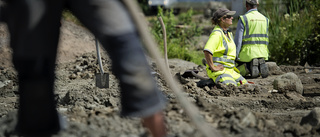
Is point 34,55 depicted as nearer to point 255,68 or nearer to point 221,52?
point 221,52

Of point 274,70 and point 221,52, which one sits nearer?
point 221,52

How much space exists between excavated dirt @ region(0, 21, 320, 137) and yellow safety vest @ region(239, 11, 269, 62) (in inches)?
19.1

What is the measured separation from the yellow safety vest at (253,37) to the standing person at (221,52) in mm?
1301

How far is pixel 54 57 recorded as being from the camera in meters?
2.42

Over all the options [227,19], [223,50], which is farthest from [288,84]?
[227,19]

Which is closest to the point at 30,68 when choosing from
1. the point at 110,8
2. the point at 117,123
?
the point at 110,8

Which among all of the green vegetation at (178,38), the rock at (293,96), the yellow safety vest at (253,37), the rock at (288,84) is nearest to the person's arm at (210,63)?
the rock at (288,84)

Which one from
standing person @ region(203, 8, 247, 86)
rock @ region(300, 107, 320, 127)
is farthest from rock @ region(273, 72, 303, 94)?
rock @ region(300, 107, 320, 127)

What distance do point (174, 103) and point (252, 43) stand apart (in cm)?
451

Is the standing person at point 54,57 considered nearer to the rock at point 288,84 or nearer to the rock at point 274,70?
the rock at point 288,84

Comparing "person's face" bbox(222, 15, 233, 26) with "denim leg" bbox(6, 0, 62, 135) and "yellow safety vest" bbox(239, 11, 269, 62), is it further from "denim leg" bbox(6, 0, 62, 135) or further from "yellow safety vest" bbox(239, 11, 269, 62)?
"denim leg" bbox(6, 0, 62, 135)

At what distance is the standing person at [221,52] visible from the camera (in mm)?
5922

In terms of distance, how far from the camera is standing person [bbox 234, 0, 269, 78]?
7359mm

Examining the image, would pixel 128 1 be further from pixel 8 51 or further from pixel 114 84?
pixel 8 51
